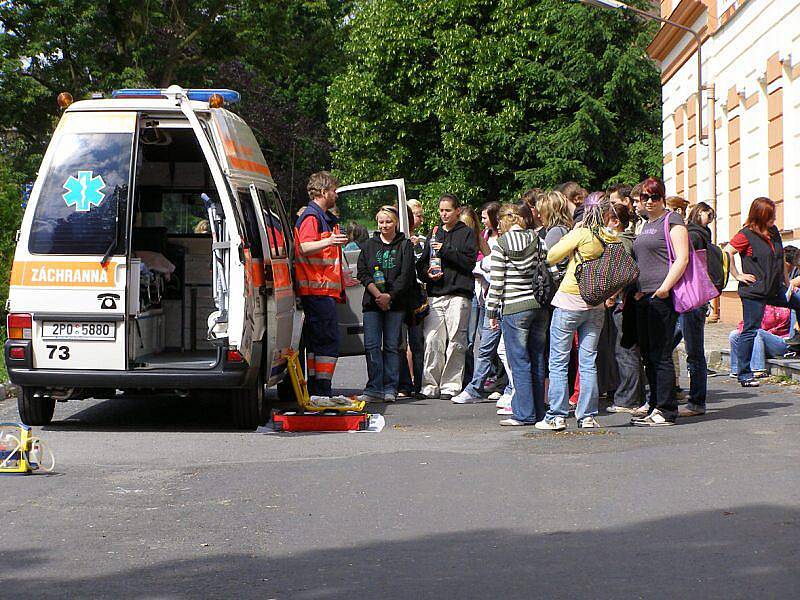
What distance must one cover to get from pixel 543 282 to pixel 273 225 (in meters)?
2.53

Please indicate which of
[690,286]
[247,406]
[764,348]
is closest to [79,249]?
[247,406]

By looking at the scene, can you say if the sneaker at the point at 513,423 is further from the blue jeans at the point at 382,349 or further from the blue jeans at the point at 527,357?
the blue jeans at the point at 382,349

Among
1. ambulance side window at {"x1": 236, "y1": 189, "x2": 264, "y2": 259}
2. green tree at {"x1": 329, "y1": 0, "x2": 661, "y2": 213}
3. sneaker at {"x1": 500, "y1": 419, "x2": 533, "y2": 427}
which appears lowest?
sneaker at {"x1": 500, "y1": 419, "x2": 533, "y2": 427}

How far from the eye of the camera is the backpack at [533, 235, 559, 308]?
10.1 m

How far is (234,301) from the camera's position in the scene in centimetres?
998

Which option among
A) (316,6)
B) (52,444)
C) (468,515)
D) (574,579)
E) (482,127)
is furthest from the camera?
(316,6)

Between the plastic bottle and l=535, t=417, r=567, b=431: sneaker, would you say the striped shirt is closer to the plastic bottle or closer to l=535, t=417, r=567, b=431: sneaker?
l=535, t=417, r=567, b=431: sneaker

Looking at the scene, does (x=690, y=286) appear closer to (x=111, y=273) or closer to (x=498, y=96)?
(x=111, y=273)

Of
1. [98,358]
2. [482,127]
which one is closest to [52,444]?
[98,358]

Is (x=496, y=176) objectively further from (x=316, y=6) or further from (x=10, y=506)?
(x=10, y=506)

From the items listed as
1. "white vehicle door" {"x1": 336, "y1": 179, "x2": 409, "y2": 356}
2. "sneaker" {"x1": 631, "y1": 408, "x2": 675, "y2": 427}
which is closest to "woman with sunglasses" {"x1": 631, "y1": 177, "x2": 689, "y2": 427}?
"sneaker" {"x1": 631, "y1": 408, "x2": 675, "y2": 427}

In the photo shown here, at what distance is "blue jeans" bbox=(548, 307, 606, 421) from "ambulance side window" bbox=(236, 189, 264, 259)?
2380 mm

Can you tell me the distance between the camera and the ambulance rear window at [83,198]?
10031 millimetres

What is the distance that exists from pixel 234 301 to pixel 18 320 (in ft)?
5.45
